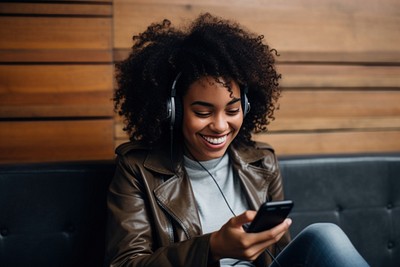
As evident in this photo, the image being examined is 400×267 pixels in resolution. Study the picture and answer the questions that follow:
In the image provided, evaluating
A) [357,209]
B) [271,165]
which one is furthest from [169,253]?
[357,209]

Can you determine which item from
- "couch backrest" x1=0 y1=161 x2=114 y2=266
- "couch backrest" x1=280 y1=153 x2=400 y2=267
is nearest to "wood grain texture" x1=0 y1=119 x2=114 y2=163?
"couch backrest" x1=0 y1=161 x2=114 y2=266

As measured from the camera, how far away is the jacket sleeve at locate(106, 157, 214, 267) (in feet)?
3.80

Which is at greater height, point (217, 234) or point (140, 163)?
point (140, 163)

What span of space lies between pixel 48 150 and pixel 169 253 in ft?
2.66

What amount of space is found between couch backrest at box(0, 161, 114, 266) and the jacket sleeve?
0.71 feet

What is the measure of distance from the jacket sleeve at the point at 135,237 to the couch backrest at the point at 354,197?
2.10 feet

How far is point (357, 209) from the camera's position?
1771 millimetres

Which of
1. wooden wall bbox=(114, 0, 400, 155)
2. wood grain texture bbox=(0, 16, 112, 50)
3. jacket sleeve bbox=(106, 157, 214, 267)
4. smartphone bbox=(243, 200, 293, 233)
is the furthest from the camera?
wooden wall bbox=(114, 0, 400, 155)

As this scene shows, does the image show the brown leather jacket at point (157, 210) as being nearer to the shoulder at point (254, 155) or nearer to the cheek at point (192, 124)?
the shoulder at point (254, 155)

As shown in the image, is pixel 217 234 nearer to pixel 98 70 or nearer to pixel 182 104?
pixel 182 104

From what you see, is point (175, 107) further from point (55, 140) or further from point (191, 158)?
point (55, 140)

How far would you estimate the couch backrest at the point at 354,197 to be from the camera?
173 centimetres

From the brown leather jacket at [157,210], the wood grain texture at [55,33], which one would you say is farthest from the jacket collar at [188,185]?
the wood grain texture at [55,33]

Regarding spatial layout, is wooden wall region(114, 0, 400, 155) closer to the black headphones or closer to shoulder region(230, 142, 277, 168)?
shoulder region(230, 142, 277, 168)
